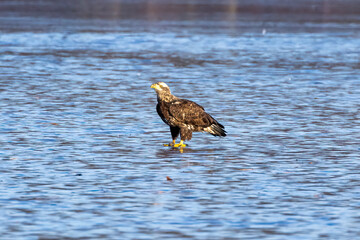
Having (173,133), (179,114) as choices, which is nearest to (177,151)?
(173,133)

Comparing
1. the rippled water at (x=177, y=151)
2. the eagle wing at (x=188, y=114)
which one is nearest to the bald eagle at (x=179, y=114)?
the eagle wing at (x=188, y=114)

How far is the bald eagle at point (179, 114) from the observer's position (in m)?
12.6

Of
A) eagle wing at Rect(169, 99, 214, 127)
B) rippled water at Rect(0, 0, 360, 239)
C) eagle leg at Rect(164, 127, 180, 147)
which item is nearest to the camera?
rippled water at Rect(0, 0, 360, 239)

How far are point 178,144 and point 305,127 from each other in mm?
2694

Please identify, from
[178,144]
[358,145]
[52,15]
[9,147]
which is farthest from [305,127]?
[52,15]

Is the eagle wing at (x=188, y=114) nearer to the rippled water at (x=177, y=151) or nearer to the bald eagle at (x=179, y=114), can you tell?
the bald eagle at (x=179, y=114)

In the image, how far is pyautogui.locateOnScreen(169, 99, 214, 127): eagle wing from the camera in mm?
12609

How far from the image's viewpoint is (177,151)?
41.5 feet

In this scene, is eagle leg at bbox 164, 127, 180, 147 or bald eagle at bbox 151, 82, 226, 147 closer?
bald eagle at bbox 151, 82, 226, 147

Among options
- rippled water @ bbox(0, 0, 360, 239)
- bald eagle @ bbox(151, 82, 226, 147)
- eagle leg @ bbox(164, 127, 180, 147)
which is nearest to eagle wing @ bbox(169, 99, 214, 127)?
bald eagle @ bbox(151, 82, 226, 147)

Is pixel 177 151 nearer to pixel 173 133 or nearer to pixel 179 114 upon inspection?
pixel 173 133

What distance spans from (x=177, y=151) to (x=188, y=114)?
1.72 feet

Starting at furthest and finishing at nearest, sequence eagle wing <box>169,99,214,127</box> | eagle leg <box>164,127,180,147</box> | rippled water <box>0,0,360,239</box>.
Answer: eagle leg <box>164,127,180,147</box>
eagle wing <box>169,99,214,127</box>
rippled water <box>0,0,360,239</box>

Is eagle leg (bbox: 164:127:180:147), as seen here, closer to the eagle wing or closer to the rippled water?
the eagle wing
